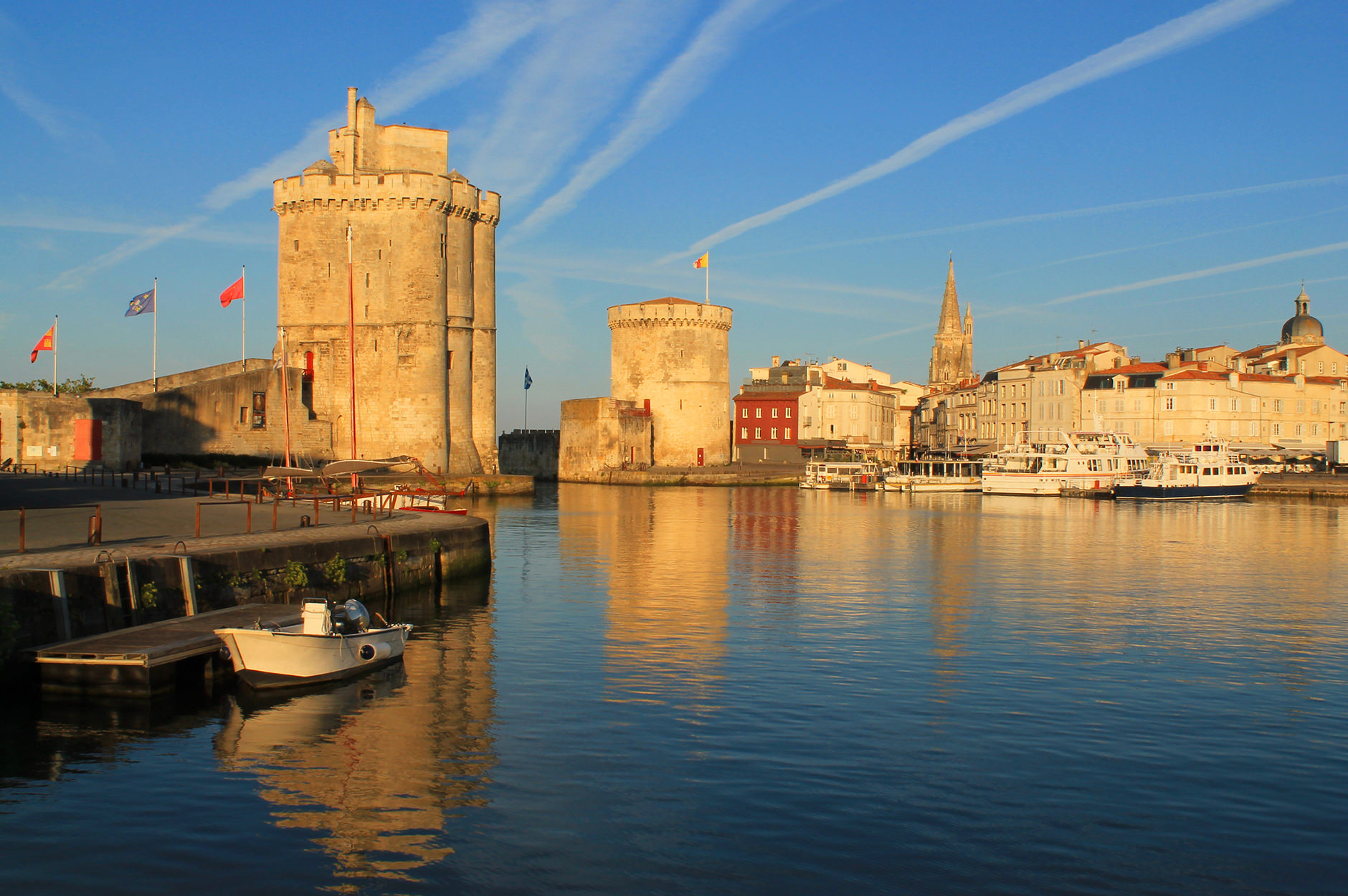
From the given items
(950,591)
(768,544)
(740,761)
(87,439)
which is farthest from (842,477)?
(740,761)

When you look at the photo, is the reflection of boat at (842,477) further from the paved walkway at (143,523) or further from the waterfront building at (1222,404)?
the paved walkway at (143,523)

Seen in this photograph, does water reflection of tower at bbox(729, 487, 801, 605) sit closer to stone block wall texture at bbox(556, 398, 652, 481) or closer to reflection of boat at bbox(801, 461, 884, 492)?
reflection of boat at bbox(801, 461, 884, 492)

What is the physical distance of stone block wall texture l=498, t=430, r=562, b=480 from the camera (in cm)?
7644

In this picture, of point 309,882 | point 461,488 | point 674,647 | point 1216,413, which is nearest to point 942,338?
point 1216,413

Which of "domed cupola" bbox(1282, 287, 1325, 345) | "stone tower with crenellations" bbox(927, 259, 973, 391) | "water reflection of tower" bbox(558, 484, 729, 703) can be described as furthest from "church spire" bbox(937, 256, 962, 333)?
"water reflection of tower" bbox(558, 484, 729, 703)

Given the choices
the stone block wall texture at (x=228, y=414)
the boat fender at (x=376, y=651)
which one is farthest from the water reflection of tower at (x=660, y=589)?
the stone block wall texture at (x=228, y=414)

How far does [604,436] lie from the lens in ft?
220

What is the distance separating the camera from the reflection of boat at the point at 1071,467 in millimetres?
56656

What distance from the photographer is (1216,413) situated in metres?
66.4

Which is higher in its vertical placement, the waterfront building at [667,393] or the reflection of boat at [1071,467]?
the waterfront building at [667,393]

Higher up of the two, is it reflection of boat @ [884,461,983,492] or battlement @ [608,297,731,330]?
battlement @ [608,297,731,330]

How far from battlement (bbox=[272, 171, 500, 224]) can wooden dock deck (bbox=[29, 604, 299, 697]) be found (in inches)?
1410

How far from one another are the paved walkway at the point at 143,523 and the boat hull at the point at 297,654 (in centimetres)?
241

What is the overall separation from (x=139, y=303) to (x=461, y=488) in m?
14.7
